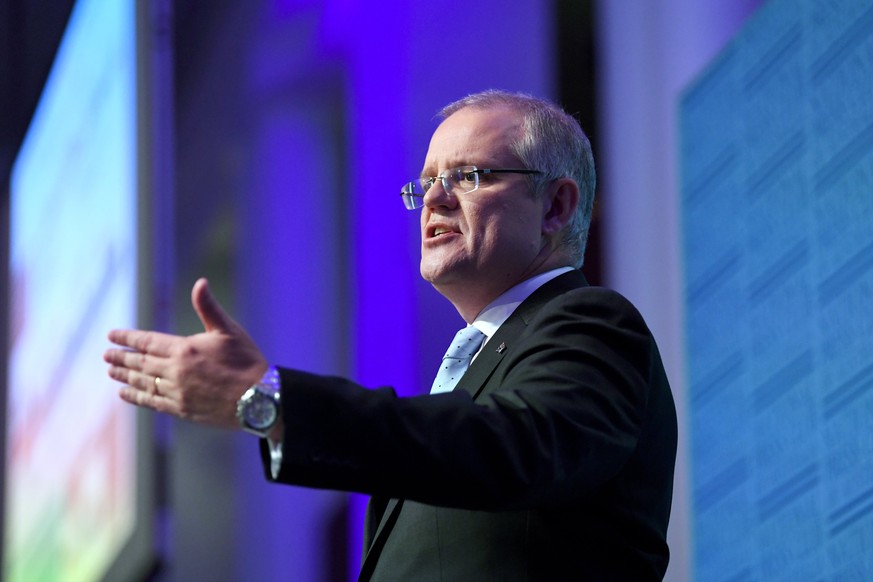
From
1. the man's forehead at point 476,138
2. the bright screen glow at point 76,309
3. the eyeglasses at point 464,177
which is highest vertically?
the man's forehead at point 476,138

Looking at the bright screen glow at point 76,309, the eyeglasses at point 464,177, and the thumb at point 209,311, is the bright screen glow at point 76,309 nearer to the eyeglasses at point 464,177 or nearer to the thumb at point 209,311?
the eyeglasses at point 464,177

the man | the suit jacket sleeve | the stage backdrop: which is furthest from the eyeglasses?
the stage backdrop

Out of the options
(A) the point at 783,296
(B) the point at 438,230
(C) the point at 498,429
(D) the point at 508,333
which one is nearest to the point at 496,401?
(C) the point at 498,429

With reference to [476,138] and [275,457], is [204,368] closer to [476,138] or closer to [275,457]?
[275,457]

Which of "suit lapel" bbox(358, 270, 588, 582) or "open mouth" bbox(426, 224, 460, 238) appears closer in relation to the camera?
"suit lapel" bbox(358, 270, 588, 582)

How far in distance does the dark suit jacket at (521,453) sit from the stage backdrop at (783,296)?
0.84 metres

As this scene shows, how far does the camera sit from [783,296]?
2637mm

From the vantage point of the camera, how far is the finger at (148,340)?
1233mm

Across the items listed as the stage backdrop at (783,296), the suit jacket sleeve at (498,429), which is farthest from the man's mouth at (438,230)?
the stage backdrop at (783,296)

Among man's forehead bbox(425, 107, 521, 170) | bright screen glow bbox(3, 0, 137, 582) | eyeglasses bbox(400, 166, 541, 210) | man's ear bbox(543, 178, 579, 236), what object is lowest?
bright screen glow bbox(3, 0, 137, 582)

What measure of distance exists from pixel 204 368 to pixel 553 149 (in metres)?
0.86

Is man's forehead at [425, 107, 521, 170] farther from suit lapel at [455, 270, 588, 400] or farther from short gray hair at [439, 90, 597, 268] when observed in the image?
suit lapel at [455, 270, 588, 400]

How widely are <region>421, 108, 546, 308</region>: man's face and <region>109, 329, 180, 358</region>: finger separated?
0.62 meters

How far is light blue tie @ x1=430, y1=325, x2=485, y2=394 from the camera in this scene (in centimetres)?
171
